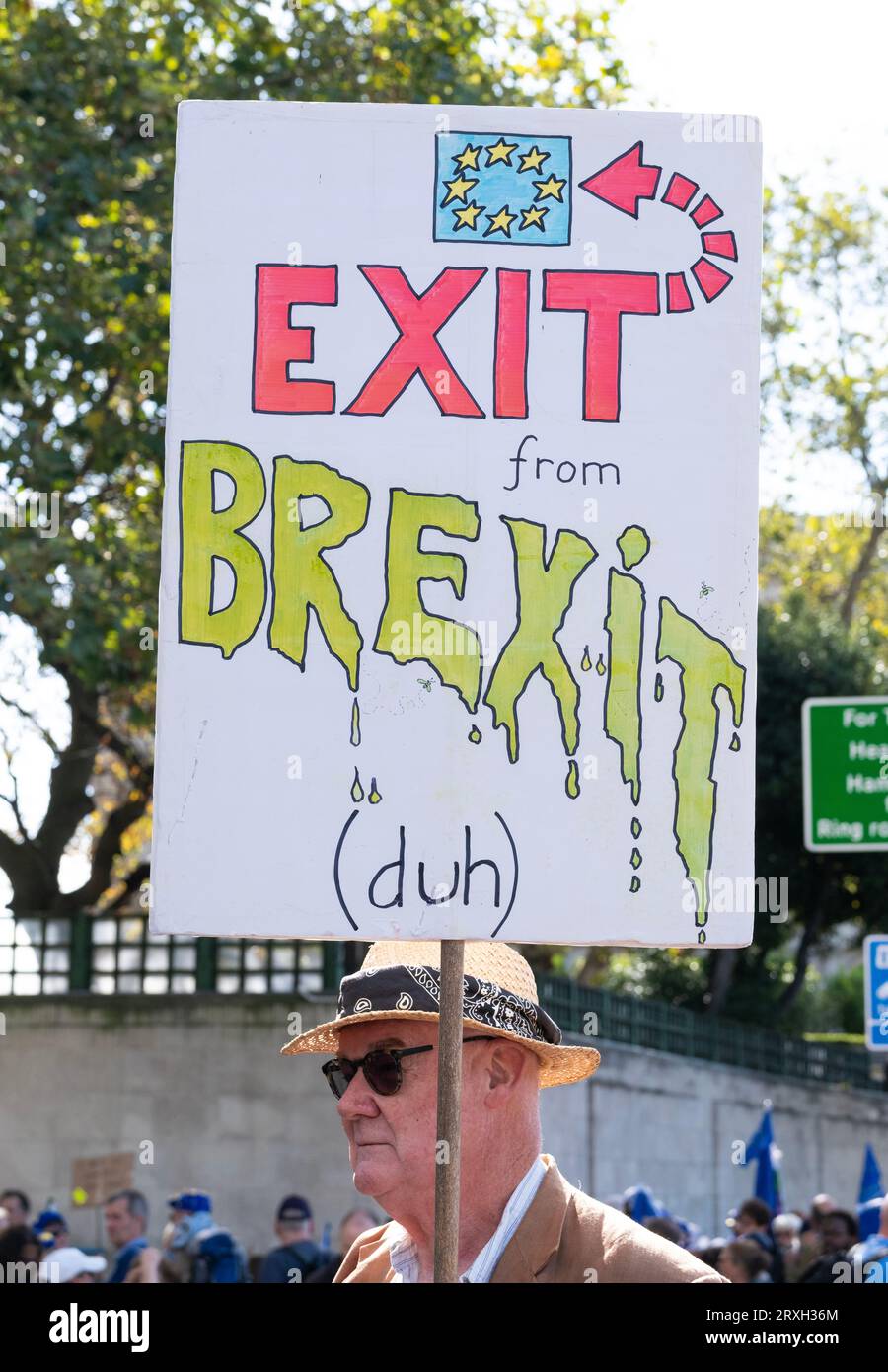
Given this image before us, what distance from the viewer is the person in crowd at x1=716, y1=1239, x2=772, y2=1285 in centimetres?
891

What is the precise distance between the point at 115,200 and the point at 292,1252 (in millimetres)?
9022

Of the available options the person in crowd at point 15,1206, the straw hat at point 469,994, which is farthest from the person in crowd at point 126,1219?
the straw hat at point 469,994

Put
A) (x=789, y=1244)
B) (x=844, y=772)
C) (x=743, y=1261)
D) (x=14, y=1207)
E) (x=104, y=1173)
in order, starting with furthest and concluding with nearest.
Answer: (x=104, y=1173) < (x=789, y=1244) < (x=14, y=1207) < (x=844, y=772) < (x=743, y=1261)

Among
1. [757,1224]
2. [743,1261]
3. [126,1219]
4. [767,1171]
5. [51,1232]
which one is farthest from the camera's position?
[767,1171]

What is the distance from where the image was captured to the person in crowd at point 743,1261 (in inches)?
351

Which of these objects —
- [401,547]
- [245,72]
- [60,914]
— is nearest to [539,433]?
[401,547]

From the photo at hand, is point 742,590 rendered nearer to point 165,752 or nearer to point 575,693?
point 575,693

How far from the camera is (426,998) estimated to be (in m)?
3.33

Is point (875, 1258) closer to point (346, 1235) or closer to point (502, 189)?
point (346, 1235)

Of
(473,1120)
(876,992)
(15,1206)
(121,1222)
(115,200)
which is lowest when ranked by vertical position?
(15,1206)

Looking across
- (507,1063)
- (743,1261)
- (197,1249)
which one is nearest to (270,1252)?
(197,1249)

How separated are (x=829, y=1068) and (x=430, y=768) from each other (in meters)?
28.5

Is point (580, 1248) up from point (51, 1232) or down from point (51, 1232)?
up

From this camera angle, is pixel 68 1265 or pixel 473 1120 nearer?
pixel 473 1120
